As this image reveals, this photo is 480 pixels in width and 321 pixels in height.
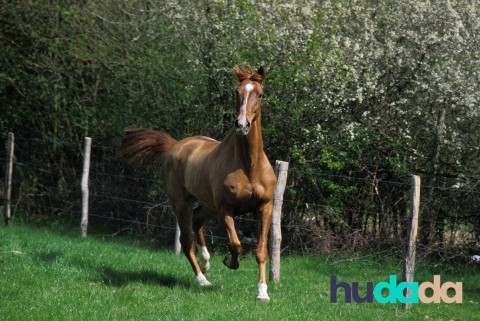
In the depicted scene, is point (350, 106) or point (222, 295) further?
point (350, 106)

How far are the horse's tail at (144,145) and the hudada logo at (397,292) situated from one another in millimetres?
3717

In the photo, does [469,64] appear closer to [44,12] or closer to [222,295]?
[222,295]

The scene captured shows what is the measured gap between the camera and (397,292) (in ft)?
33.7

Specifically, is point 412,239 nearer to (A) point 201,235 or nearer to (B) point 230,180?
(B) point 230,180

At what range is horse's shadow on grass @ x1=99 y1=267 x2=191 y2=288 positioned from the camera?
10977 millimetres

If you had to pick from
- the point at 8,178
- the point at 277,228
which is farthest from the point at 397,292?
the point at 8,178

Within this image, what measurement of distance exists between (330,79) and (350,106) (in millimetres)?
692

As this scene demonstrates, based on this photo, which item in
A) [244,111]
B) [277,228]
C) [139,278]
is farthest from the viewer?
[277,228]

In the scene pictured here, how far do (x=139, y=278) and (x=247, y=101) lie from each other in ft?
9.20

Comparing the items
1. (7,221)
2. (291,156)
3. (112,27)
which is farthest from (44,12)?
(291,156)

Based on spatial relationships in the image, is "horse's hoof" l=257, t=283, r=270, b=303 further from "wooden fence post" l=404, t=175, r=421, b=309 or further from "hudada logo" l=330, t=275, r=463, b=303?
"wooden fence post" l=404, t=175, r=421, b=309

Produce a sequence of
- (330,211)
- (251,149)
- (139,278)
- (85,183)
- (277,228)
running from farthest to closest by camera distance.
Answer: (85,183) → (330,211) → (277,228) → (139,278) → (251,149)

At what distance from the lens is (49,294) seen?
10047mm

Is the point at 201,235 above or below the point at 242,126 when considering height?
below
